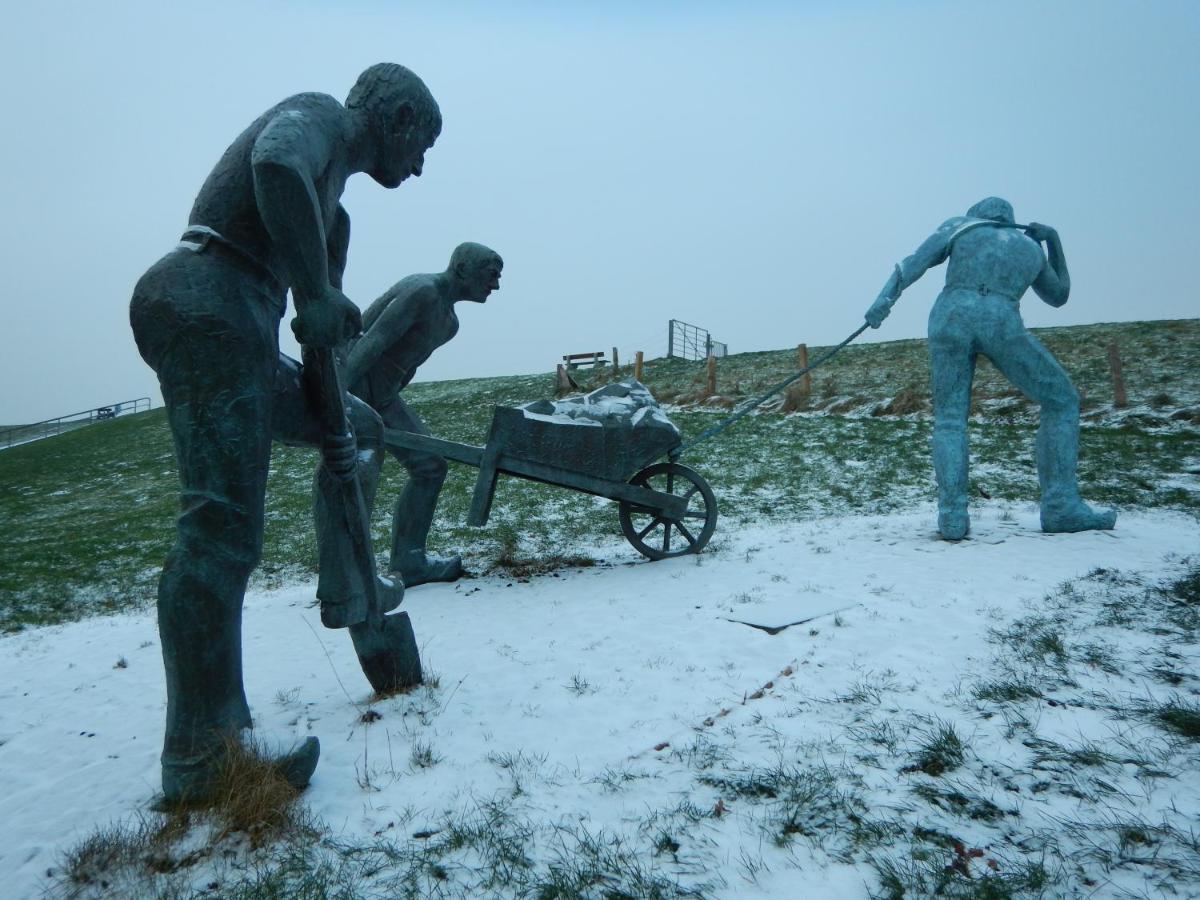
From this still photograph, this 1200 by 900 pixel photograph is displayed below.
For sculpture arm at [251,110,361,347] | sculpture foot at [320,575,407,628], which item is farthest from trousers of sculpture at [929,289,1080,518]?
sculpture arm at [251,110,361,347]

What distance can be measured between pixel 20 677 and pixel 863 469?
866cm

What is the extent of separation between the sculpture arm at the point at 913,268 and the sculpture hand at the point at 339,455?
4.67m

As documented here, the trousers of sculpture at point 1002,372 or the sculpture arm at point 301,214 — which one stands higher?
the sculpture arm at point 301,214

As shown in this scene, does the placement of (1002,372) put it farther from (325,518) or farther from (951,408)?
(325,518)

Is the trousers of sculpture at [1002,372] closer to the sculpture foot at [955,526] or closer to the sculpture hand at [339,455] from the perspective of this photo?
the sculpture foot at [955,526]

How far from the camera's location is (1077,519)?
19.1 ft

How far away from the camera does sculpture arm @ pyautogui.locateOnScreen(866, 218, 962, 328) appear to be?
6.16 m

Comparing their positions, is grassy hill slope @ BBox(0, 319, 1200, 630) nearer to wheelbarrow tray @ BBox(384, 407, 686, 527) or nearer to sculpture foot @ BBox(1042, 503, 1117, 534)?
wheelbarrow tray @ BBox(384, 407, 686, 527)

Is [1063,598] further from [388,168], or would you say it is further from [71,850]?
[71,850]

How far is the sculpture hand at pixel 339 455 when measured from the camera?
2.96 meters

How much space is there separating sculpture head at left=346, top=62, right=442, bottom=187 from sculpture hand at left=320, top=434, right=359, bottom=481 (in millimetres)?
983

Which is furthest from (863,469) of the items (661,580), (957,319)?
(661,580)

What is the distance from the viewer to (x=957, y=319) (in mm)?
5938

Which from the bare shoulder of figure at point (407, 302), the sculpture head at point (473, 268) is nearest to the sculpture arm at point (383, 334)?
the bare shoulder of figure at point (407, 302)
